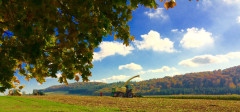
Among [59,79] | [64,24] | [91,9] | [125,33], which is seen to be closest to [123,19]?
[125,33]

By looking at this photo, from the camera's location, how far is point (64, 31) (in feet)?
16.5

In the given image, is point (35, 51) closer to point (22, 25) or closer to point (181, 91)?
point (22, 25)

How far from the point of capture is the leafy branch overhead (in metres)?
4.89

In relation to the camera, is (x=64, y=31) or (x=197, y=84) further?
(x=197, y=84)

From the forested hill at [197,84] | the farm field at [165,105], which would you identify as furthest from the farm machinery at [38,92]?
the forested hill at [197,84]

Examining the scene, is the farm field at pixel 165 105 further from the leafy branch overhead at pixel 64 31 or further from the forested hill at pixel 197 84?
the forested hill at pixel 197 84

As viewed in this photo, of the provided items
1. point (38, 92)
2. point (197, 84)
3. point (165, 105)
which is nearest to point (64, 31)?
point (165, 105)

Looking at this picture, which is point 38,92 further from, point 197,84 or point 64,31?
point 197,84

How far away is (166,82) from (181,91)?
2915 cm

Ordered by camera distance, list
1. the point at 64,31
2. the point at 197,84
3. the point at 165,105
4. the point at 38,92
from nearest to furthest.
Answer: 1. the point at 64,31
2. the point at 165,105
3. the point at 38,92
4. the point at 197,84

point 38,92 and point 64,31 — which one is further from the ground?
point 64,31

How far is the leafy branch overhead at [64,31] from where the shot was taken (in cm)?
489

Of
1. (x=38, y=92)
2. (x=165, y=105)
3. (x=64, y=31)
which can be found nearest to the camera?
(x=64, y=31)

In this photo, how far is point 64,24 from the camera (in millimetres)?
5246
